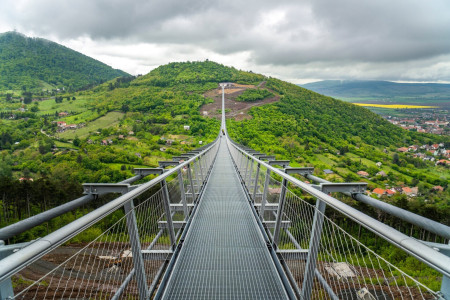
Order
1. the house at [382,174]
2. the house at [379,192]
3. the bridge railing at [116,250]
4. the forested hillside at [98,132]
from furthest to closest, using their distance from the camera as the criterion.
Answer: the house at [382,174] → the house at [379,192] → the forested hillside at [98,132] → the bridge railing at [116,250]

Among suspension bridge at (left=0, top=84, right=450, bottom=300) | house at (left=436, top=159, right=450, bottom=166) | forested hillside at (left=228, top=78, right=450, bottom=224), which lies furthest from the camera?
house at (left=436, top=159, right=450, bottom=166)

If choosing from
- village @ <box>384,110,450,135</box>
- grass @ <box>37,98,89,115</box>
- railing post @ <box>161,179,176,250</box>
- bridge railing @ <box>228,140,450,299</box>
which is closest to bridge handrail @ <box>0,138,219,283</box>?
bridge railing @ <box>228,140,450,299</box>

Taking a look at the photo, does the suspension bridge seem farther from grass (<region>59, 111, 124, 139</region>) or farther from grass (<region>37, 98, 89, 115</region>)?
grass (<region>37, 98, 89, 115</region>)

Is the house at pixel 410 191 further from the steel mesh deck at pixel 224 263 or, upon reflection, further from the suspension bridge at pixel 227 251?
the suspension bridge at pixel 227 251

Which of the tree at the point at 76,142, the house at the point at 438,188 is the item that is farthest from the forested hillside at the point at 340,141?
the tree at the point at 76,142

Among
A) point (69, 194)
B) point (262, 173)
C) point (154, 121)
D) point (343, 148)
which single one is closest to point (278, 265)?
point (262, 173)

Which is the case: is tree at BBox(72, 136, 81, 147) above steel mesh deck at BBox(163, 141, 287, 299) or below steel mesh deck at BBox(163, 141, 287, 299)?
below
